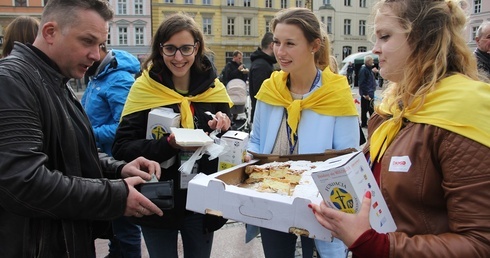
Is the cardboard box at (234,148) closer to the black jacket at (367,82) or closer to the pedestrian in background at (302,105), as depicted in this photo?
the pedestrian in background at (302,105)

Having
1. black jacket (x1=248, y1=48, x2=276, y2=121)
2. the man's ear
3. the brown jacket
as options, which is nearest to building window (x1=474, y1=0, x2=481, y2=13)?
black jacket (x1=248, y1=48, x2=276, y2=121)

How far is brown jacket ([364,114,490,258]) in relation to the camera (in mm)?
1175

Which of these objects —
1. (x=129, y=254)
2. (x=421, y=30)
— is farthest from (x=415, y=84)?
(x=129, y=254)

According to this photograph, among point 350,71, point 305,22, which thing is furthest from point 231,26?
point 305,22

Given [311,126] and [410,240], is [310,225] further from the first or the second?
[311,126]

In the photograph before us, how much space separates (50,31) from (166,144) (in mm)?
842

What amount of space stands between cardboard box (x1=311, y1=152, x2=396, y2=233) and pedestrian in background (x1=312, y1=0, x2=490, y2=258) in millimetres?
32

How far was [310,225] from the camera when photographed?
1.48m

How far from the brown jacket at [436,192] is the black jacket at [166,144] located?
1.27 meters

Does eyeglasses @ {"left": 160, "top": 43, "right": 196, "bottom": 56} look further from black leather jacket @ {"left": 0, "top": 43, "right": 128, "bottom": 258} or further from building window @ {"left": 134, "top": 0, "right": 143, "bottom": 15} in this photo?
building window @ {"left": 134, "top": 0, "right": 143, "bottom": 15}

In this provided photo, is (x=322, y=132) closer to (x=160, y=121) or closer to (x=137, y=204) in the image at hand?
(x=160, y=121)

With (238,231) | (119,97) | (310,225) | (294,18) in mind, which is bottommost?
(238,231)

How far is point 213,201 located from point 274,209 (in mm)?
283

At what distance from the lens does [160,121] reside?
2.32 metres
